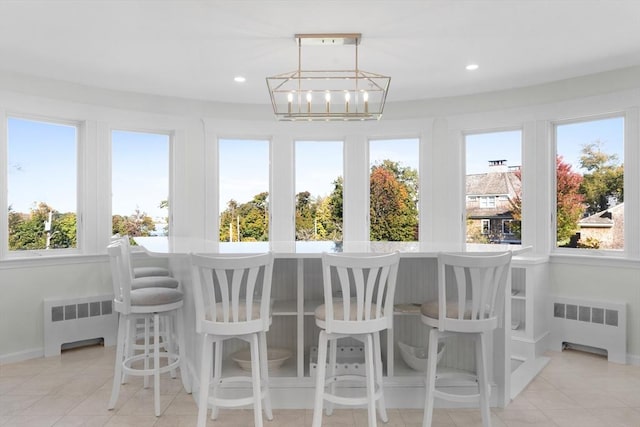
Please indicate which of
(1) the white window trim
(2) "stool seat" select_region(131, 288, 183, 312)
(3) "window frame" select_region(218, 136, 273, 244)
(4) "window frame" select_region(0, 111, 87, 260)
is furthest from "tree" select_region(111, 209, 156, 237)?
(1) the white window trim

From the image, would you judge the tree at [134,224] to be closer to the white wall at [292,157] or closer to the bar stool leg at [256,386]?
the white wall at [292,157]

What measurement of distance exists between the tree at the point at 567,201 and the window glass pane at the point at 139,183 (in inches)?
162

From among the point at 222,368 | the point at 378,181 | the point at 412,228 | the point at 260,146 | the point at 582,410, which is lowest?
the point at 582,410

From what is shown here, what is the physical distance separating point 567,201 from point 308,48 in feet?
9.59

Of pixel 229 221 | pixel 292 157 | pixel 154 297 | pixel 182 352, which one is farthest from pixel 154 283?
pixel 292 157

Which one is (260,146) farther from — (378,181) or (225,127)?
(378,181)

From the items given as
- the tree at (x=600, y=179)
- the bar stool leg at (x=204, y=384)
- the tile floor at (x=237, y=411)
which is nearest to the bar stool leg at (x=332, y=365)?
the tile floor at (x=237, y=411)

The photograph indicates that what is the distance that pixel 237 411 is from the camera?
108 inches

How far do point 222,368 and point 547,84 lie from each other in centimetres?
395

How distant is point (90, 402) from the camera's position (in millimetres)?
2920

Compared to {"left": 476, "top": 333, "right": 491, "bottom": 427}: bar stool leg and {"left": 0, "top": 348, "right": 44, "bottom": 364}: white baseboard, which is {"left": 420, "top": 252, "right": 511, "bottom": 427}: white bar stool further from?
{"left": 0, "top": 348, "right": 44, "bottom": 364}: white baseboard

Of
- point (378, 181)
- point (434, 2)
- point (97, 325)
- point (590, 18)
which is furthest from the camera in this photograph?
point (378, 181)

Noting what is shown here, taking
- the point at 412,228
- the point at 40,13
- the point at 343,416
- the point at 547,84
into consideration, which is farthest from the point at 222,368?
the point at 547,84

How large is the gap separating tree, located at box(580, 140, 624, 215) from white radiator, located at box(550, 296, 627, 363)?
0.88 meters
